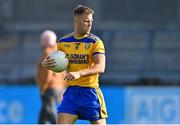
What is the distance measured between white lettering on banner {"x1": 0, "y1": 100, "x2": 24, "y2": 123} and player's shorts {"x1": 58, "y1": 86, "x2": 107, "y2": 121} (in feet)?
23.9

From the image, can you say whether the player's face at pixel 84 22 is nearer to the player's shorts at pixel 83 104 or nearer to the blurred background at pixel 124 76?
the player's shorts at pixel 83 104

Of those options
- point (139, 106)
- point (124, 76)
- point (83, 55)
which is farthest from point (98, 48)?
point (124, 76)

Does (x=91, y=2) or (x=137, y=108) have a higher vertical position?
(x=91, y=2)

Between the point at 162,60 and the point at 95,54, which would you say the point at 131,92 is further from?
the point at 95,54

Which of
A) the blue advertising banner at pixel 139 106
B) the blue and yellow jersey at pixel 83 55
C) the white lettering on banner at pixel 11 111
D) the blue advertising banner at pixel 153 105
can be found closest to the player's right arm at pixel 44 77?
the blue advertising banner at pixel 139 106

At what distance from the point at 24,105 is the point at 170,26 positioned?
8.51 meters

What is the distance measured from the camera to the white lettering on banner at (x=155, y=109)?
15266 millimetres

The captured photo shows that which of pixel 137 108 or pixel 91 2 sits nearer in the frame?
pixel 137 108

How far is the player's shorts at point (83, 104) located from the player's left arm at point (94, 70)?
1.05 ft

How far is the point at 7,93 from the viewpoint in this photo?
16281mm

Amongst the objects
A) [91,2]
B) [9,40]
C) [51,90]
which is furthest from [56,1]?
[51,90]

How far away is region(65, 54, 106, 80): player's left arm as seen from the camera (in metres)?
8.20

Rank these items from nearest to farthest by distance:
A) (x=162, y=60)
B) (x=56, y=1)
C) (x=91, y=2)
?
(x=162, y=60) → (x=91, y=2) → (x=56, y=1)

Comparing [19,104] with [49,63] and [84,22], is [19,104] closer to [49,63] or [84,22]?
[49,63]
